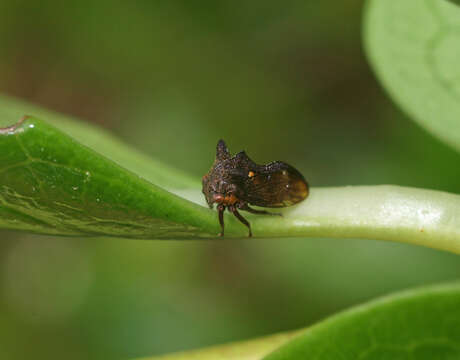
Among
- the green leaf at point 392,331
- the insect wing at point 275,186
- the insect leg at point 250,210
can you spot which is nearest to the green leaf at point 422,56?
the insect wing at point 275,186

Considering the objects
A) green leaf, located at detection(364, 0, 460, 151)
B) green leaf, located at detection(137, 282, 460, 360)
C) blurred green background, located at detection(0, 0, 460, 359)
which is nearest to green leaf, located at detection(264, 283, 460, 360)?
green leaf, located at detection(137, 282, 460, 360)

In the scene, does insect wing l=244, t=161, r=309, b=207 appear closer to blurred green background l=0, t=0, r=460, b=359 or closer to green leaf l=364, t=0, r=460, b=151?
green leaf l=364, t=0, r=460, b=151

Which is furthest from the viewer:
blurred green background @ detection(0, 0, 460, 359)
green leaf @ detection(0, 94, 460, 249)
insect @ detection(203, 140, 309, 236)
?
blurred green background @ detection(0, 0, 460, 359)

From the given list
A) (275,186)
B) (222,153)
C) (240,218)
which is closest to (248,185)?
(275,186)

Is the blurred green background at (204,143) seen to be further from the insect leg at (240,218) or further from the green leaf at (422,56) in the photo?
the green leaf at (422,56)

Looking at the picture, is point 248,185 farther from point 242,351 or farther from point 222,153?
point 242,351
